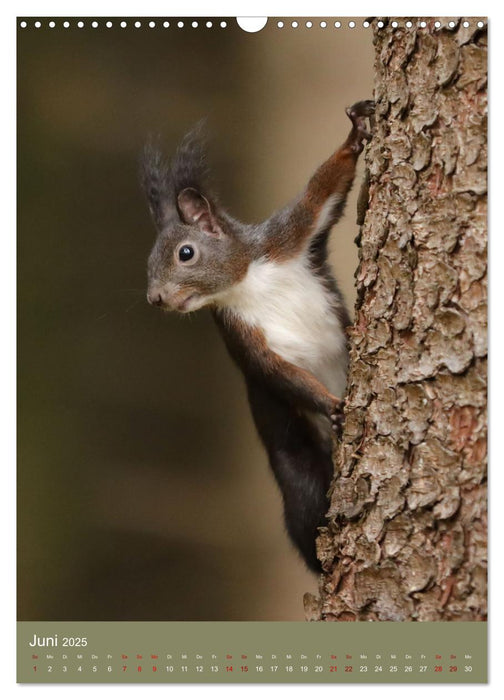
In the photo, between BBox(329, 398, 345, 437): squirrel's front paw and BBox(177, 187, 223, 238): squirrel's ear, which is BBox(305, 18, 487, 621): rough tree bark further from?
BBox(177, 187, 223, 238): squirrel's ear

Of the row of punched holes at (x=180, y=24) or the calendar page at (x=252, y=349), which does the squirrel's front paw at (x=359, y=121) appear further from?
the row of punched holes at (x=180, y=24)

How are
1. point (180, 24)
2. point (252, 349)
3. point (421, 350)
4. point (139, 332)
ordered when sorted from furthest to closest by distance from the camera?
point (139, 332)
point (252, 349)
point (180, 24)
point (421, 350)

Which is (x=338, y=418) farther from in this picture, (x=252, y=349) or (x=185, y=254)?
(x=185, y=254)

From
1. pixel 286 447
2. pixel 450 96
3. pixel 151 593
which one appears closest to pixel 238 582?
pixel 151 593

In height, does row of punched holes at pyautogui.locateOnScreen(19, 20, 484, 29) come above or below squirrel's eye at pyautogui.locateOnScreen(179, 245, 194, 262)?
above

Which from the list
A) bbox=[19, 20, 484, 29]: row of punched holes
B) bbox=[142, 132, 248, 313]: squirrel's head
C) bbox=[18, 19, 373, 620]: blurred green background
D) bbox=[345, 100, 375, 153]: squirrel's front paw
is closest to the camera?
bbox=[19, 20, 484, 29]: row of punched holes

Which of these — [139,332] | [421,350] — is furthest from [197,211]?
[421,350]

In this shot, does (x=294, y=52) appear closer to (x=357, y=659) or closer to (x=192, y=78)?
(x=192, y=78)

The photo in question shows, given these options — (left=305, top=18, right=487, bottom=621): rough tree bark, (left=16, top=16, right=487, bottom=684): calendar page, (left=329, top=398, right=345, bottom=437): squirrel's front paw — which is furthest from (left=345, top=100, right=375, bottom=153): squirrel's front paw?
(left=329, top=398, right=345, bottom=437): squirrel's front paw
